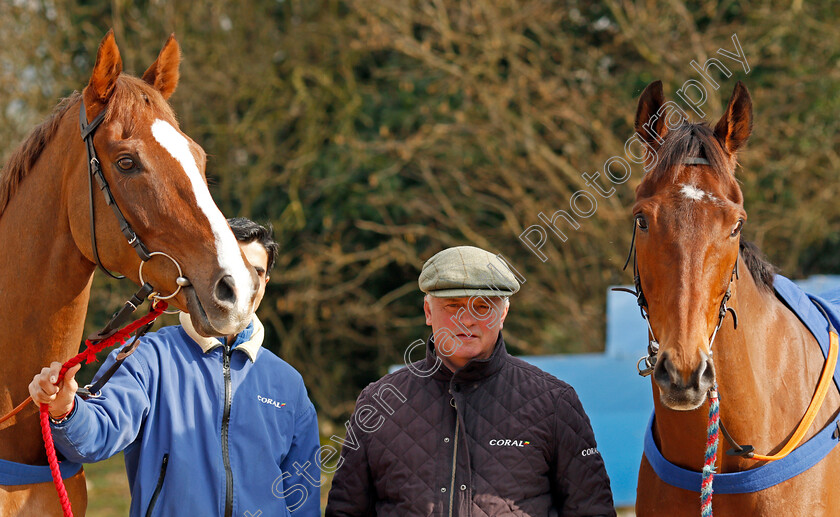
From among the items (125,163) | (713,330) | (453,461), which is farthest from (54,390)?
(713,330)

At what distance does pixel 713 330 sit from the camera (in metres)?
2.18

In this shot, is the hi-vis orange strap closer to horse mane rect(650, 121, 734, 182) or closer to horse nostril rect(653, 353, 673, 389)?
horse nostril rect(653, 353, 673, 389)

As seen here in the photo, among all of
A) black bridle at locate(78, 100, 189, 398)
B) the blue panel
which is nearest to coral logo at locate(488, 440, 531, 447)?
black bridle at locate(78, 100, 189, 398)

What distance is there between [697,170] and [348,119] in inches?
238

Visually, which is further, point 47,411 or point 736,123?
point 736,123

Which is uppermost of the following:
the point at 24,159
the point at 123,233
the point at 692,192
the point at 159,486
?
the point at 692,192

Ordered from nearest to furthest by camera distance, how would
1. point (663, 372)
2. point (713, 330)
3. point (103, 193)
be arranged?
point (103, 193) < point (663, 372) < point (713, 330)

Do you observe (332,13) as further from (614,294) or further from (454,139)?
(614,294)

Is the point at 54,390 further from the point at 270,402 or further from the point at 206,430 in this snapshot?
the point at 270,402

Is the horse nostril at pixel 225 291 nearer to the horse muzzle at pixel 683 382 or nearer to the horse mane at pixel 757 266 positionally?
the horse muzzle at pixel 683 382

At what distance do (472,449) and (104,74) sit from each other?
57.5 inches

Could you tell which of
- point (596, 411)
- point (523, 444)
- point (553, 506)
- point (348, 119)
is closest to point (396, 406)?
point (523, 444)

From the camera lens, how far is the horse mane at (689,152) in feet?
7.54

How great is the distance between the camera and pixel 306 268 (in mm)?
7691
